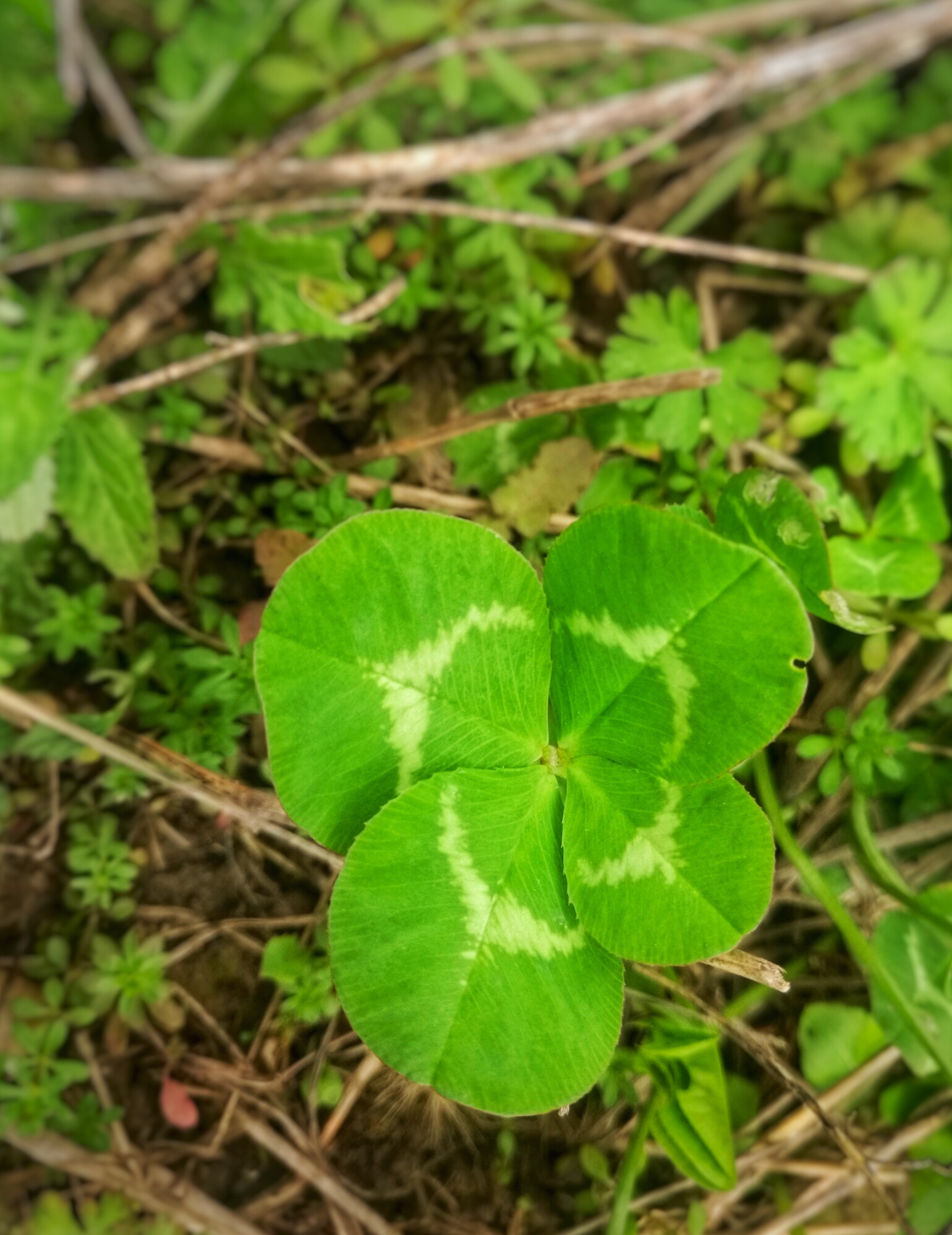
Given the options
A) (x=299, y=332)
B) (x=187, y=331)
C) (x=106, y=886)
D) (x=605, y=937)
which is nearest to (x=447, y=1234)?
(x=605, y=937)

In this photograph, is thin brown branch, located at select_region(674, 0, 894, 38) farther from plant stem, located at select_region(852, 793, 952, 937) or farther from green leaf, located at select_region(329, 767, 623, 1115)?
green leaf, located at select_region(329, 767, 623, 1115)

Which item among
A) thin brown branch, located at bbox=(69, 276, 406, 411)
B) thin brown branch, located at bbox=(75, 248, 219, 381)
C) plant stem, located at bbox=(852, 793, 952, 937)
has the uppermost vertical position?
thin brown branch, located at bbox=(75, 248, 219, 381)

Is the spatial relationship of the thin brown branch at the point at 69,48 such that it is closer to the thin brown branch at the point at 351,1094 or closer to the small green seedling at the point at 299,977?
the small green seedling at the point at 299,977

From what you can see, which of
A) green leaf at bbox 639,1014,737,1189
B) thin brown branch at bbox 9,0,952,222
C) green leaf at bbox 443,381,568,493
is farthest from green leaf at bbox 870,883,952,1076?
thin brown branch at bbox 9,0,952,222

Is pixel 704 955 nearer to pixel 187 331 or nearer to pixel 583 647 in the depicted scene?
pixel 583 647

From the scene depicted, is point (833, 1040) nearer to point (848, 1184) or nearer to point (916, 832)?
point (848, 1184)

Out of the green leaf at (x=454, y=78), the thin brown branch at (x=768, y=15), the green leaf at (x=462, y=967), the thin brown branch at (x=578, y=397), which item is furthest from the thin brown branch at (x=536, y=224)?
the green leaf at (x=462, y=967)

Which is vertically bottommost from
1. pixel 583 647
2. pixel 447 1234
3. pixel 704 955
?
pixel 447 1234
